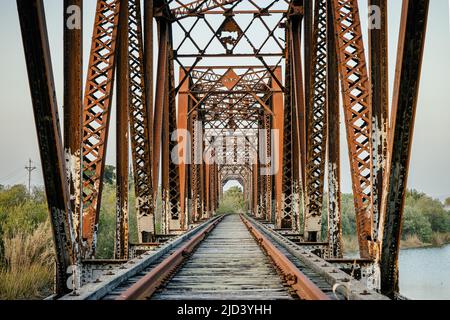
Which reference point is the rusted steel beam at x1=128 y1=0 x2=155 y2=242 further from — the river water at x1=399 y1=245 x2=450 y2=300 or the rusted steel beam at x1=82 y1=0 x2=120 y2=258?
the river water at x1=399 y1=245 x2=450 y2=300

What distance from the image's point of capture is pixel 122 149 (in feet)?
21.0

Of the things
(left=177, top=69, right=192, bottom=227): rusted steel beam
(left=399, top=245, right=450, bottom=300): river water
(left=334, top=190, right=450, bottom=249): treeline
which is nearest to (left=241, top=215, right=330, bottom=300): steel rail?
(left=177, top=69, right=192, bottom=227): rusted steel beam

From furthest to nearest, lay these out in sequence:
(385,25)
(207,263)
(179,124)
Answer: (179,124)
(207,263)
(385,25)

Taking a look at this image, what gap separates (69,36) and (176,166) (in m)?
8.93

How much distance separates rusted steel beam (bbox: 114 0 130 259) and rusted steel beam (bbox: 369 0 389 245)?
3.64m

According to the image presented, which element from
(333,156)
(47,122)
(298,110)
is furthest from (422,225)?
(47,122)

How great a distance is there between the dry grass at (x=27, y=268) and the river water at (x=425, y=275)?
17757 mm

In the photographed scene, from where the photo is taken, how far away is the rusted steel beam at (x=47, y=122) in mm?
3162

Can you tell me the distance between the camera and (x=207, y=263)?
618 cm

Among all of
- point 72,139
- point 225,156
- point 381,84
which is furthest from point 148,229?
point 225,156

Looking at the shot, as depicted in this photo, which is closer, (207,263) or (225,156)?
(207,263)

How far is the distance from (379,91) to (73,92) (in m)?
3.15
